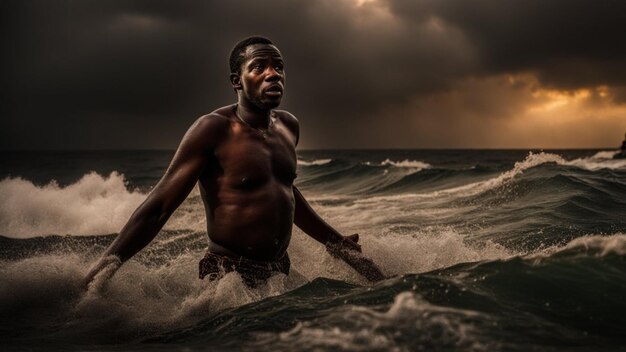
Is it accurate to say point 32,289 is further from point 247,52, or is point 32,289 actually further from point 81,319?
point 247,52

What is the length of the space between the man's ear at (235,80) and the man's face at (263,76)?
0.07 meters

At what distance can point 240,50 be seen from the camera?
4.14m

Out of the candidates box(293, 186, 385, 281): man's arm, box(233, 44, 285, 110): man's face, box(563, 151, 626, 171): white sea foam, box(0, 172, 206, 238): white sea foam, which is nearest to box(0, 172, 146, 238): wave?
box(0, 172, 206, 238): white sea foam

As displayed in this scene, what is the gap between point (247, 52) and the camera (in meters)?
4.08

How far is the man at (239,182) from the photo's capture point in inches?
152

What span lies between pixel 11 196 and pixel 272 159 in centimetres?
1179

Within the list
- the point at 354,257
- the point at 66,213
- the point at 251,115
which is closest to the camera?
the point at 251,115

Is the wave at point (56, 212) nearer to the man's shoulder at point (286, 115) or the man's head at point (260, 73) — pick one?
the man's shoulder at point (286, 115)

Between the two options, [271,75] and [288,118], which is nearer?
[271,75]

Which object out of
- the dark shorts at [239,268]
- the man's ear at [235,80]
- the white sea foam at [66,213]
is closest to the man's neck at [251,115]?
the man's ear at [235,80]

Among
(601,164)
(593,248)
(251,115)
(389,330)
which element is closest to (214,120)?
(251,115)

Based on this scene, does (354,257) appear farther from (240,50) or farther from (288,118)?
(240,50)

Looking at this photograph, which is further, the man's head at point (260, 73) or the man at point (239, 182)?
the man's head at point (260, 73)

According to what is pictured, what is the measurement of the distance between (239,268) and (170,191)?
64 centimetres
